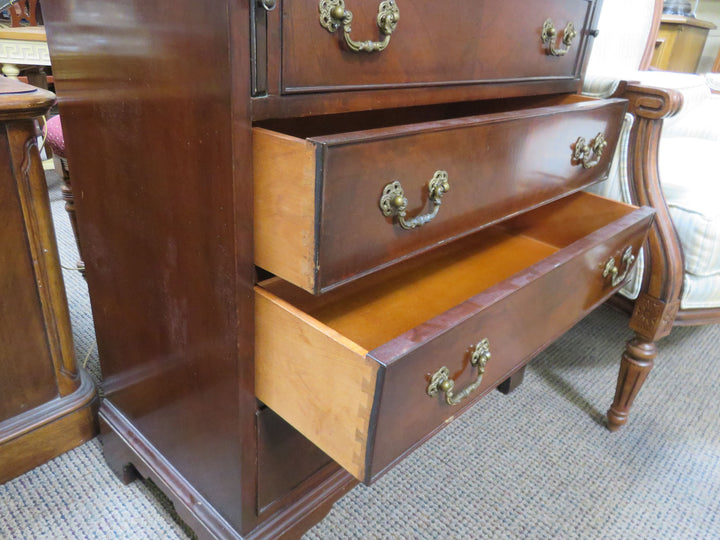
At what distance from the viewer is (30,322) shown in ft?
2.58

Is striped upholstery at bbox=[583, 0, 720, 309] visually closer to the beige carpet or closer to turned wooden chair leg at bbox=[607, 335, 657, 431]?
turned wooden chair leg at bbox=[607, 335, 657, 431]

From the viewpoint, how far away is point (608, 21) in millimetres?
1205

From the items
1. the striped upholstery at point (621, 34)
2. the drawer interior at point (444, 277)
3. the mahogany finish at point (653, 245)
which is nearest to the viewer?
the drawer interior at point (444, 277)

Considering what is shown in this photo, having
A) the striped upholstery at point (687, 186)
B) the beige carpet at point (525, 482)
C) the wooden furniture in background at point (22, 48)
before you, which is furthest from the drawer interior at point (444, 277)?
the wooden furniture in background at point (22, 48)

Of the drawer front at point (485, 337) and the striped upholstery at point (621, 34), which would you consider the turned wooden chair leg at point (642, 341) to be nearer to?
the drawer front at point (485, 337)

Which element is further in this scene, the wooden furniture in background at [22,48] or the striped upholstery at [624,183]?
the wooden furniture in background at [22,48]

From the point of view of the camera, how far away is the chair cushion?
858 mm

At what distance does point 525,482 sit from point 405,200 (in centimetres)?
63

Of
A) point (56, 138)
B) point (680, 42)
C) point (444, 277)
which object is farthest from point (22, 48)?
point (680, 42)

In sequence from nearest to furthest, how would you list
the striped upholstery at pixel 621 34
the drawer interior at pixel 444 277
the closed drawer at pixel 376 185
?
the closed drawer at pixel 376 185
the drawer interior at pixel 444 277
the striped upholstery at pixel 621 34

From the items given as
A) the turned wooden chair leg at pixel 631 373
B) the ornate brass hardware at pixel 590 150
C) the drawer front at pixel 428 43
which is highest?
the drawer front at pixel 428 43

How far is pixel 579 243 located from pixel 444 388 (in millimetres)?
305

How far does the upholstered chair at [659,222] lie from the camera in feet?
2.82

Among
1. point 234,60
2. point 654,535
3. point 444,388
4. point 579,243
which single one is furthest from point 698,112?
point 234,60
